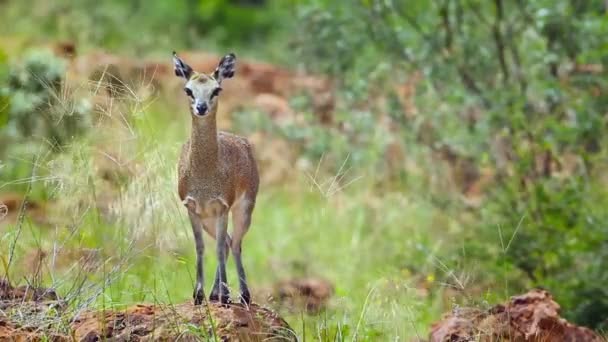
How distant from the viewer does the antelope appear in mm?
6262

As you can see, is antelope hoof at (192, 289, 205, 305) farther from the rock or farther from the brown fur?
the brown fur

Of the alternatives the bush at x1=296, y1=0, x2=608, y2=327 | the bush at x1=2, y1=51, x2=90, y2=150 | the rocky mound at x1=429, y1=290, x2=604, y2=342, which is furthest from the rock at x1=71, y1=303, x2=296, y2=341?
the bush at x1=296, y1=0, x2=608, y2=327

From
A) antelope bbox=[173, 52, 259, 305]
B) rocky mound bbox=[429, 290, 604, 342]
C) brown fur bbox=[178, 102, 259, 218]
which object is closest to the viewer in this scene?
antelope bbox=[173, 52, 259, 305]

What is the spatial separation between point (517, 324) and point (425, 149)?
593 cm

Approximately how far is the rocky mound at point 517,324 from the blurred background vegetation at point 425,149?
0.56 meters

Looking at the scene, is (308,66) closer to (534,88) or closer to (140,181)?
(534,88)

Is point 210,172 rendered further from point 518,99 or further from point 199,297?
point 518,99

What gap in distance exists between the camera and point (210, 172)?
251 inches

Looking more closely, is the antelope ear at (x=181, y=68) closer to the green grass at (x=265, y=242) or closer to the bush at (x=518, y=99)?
the green grass at (x=265, y=242)

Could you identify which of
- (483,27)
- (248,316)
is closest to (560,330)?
(248,316)

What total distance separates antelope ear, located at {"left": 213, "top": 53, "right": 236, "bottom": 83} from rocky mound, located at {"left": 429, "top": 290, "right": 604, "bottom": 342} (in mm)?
1633

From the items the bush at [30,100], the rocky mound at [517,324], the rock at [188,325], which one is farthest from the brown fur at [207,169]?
the bush at [30,100]

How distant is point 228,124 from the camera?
50.7ft

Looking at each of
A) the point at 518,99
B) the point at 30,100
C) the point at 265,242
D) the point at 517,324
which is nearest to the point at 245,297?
the point at 517,324
